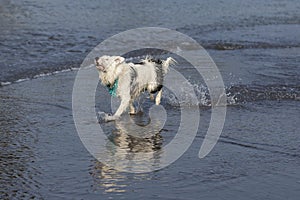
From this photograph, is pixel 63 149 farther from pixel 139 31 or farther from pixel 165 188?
pixel 139 31

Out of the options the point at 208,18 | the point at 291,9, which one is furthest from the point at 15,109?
the point at 291,9

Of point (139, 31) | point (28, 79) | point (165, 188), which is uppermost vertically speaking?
point (139, 31)

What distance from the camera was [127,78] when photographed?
894cm

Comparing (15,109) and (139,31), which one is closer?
(15,109)

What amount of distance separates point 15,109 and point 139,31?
379 inches

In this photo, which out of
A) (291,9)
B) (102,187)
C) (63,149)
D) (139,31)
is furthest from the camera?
(291,9)

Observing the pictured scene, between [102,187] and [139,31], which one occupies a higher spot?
[139,31]

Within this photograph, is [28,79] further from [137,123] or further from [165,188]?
[165,188]

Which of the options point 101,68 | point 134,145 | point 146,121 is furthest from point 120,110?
point 134,145

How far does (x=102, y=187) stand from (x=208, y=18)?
54.2ft

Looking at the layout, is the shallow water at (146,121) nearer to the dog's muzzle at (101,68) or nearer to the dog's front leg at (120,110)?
the dog's front leg at (120,110)

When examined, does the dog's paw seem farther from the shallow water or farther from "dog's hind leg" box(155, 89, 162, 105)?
"dog's hind leg" box(155, 89, 162, 105)

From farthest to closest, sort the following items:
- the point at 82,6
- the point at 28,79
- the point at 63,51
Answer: the point at 82,6, the point at 63,51, the point at 28,79

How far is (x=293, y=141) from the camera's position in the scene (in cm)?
770
